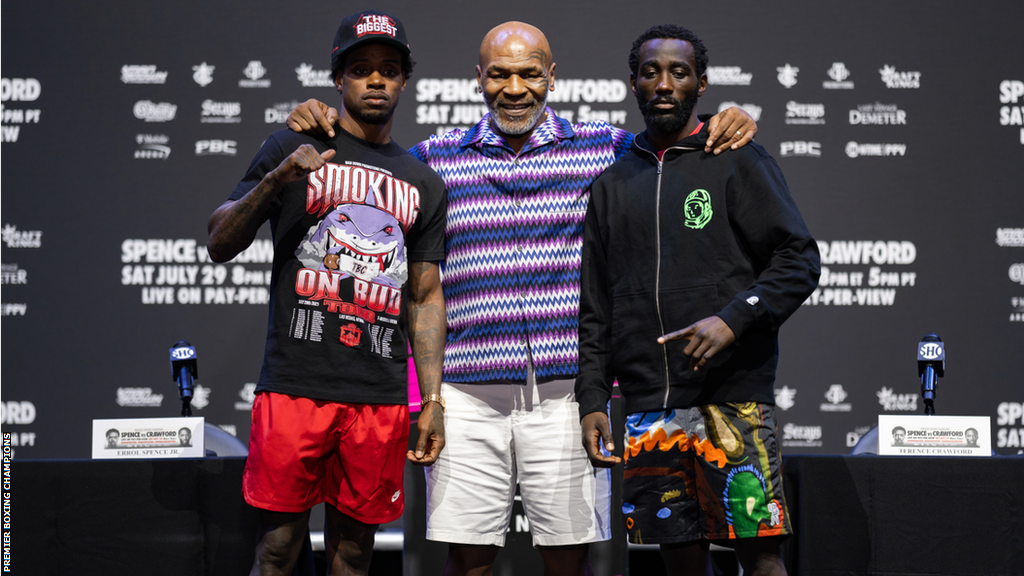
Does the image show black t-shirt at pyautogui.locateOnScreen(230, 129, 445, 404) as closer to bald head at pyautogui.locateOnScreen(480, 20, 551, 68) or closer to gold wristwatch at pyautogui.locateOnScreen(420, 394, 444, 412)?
gold wristwatch at pyautogui.locateOnScreen(420, 394, 444, 412)

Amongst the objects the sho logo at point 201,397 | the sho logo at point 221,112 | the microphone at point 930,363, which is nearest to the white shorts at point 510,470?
the microphone at point 930,363

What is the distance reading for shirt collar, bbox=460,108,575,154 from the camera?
6.75 feet

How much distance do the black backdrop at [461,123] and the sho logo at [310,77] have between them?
0.01 m

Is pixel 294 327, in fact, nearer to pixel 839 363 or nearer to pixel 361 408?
pixel 361 408

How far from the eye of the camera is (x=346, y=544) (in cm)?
182

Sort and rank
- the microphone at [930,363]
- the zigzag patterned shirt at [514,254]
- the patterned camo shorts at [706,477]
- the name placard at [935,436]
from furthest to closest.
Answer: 1. the microphone at [930,363]
2. the name placard at [935,436]
3. the zigzag patterned shirt at [514,254]
4. the patterned camo shorts at [706,477]

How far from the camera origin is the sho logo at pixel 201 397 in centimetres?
384

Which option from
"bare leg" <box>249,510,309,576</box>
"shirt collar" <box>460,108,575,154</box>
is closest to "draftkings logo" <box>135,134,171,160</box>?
"shirt collar" <box>460,108,575,154</box>

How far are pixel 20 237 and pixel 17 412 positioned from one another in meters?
0.89

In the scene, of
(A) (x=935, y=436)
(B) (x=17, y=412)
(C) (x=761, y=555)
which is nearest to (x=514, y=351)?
(C) (x=761, y=555)

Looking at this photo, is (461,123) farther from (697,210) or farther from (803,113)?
(697,210)

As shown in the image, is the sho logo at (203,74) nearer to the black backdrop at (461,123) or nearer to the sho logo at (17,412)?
the black backdrop at (461,123)

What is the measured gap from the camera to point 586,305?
1889 millimetres

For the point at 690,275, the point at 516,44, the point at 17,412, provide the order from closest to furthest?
the point at 690,275 → the point at 516,44 → the point at 17,412
